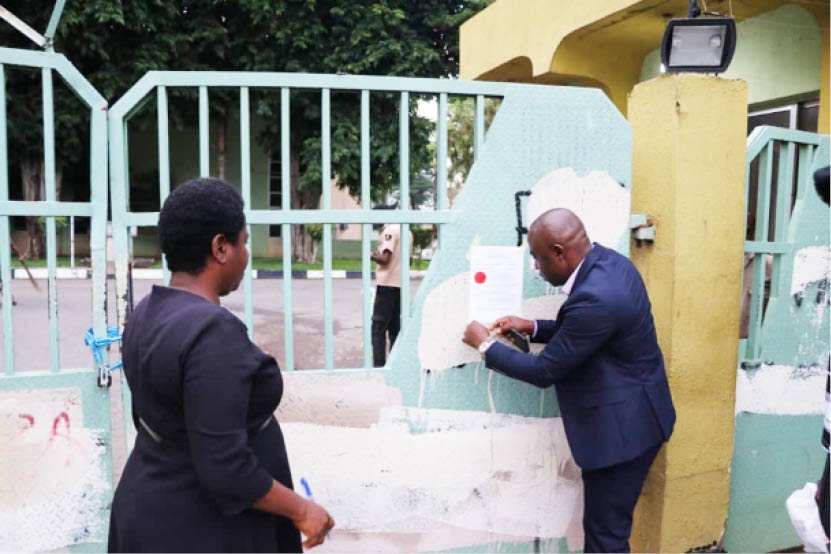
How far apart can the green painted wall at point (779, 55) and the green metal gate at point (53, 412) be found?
5499mm

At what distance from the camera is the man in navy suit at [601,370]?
2209 mm

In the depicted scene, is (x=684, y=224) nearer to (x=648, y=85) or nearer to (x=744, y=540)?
(x=648, y=85)

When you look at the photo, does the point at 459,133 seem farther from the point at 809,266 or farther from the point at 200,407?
the point at 200,407

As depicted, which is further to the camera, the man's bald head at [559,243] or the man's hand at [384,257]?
the man's hand at [384,257]

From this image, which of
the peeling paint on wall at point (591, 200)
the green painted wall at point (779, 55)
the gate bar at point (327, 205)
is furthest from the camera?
the green painted wall at point (779, 55)

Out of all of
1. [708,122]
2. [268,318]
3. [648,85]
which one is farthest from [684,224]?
[268,318]

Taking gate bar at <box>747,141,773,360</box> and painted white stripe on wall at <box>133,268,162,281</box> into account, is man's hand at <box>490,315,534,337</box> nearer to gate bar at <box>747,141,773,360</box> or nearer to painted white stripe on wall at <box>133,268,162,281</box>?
gate bar at <box>747,141,773,360</box>

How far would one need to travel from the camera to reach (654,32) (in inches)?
262

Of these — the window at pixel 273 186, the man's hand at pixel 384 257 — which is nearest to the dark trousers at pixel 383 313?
the man's hand at pixel 384 257

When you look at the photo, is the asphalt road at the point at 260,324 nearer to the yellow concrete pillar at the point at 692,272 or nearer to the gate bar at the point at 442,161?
the gate bar at the point at 442,161

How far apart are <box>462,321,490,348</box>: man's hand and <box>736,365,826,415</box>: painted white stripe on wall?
140cm

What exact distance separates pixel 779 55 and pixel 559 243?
15.3 ft

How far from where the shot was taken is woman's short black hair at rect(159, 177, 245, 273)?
1.50 meters

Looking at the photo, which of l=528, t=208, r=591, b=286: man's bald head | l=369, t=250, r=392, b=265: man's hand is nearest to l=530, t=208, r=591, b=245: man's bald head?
l=528, t=208, r=591, b=286: man's bald head
